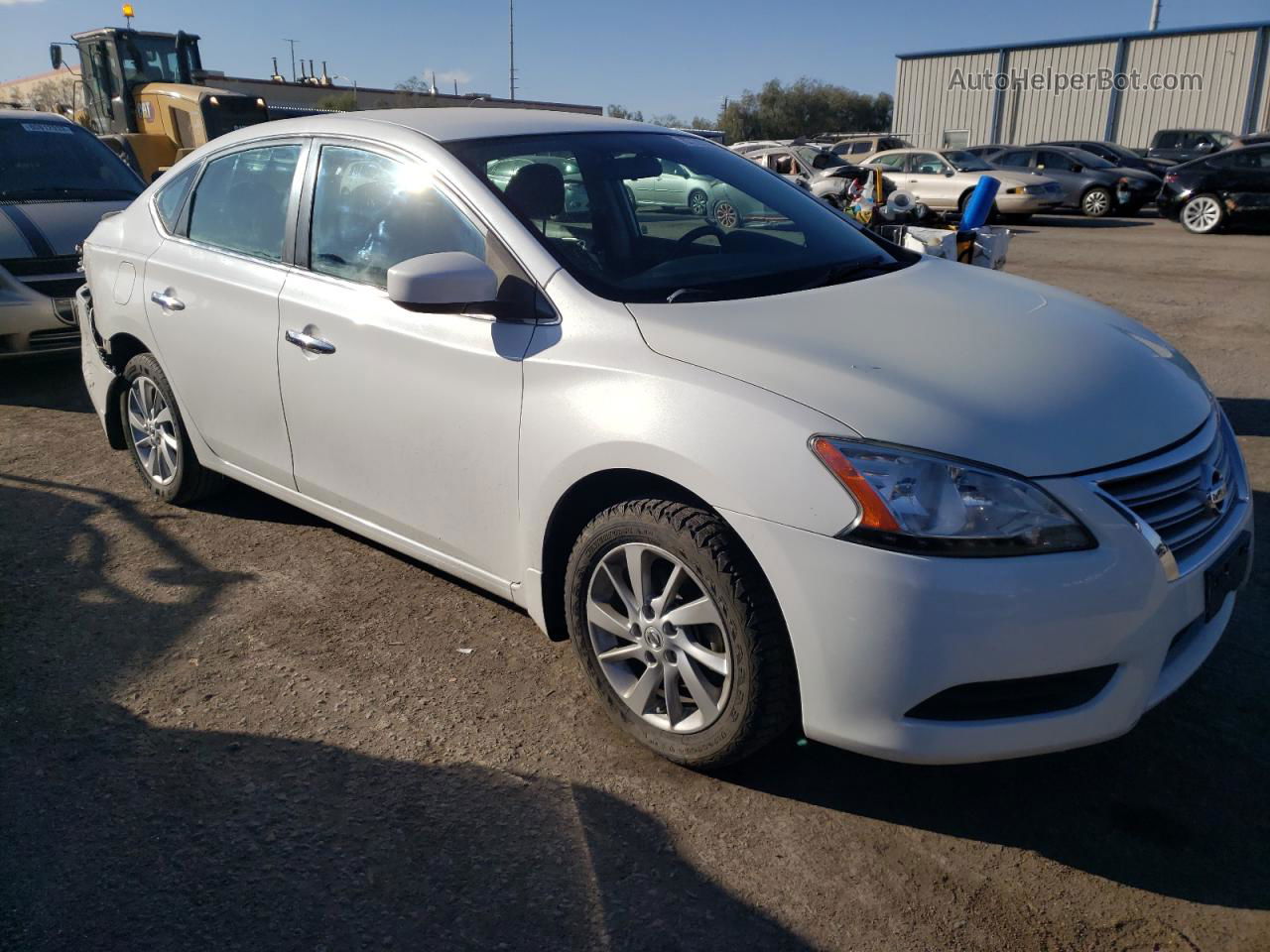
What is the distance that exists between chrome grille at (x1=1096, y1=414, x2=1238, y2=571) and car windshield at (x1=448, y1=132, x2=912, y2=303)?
3.74ft

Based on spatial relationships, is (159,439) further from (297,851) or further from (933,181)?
(933,181)

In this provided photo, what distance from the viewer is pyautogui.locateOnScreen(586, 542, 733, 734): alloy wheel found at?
105 inches

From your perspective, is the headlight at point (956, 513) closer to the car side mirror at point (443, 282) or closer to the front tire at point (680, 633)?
the front tire at point (680, 633)

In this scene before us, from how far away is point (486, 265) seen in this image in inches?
117

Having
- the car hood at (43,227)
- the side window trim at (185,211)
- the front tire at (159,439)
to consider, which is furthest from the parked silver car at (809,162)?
the front tire at (159,439)

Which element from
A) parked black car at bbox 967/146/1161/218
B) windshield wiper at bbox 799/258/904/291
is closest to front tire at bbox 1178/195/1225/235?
parked black car at bbox 967/146/1161/218

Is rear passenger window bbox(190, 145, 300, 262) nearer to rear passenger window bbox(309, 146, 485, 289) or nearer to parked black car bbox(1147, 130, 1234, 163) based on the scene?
rear passenger window bbox(309, 146, 485, 289)

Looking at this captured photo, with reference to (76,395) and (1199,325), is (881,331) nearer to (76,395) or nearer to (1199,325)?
(76,395)

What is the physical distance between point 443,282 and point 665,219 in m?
1.03

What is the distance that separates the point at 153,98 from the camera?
15.8m

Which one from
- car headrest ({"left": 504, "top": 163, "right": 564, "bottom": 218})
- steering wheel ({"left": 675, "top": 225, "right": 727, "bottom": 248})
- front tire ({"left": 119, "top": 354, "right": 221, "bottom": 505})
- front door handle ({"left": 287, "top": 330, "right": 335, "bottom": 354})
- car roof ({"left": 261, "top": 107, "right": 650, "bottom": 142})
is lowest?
front tire ({"left": 119, "top": 354, "right": 221, "bottom": 505})

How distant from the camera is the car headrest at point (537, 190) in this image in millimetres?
3236

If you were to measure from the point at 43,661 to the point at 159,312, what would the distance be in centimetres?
160

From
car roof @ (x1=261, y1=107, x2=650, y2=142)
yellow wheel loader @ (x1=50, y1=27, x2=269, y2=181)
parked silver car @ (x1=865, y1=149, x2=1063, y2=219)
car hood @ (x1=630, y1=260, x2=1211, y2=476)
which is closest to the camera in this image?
car hood @ (x1=630, y1=260, x2=1211, y2=476)
